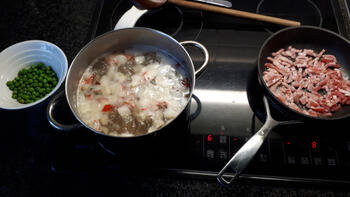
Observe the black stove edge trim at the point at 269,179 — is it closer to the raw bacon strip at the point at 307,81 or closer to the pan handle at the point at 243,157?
the pan handle at the point at 243,157

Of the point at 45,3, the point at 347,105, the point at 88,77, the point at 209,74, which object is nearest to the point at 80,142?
the point at 88,77

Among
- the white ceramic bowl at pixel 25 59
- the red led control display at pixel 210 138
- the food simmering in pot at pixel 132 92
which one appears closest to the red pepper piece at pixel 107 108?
the food simmering in pot at pixel 132 92

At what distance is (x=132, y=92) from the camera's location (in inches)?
44.5

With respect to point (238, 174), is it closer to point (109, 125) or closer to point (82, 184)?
point (109, 125)

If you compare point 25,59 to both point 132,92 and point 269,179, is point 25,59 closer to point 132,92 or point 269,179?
point 132,92

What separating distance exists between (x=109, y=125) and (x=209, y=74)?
1.78ft

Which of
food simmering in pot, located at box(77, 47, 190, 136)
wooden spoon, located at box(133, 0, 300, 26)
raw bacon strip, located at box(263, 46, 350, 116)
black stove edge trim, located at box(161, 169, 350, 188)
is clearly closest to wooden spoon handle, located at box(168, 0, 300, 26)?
wooden spoon, located at box(133, 0, 300, 26)

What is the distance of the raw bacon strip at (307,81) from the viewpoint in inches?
44.2

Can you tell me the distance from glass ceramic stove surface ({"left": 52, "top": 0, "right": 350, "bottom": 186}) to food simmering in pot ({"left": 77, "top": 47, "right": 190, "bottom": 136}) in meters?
0.11

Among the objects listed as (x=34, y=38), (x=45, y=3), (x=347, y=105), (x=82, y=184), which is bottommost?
(x=82, y=184)

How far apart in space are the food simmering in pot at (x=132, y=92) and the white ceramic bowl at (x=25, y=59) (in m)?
0.22

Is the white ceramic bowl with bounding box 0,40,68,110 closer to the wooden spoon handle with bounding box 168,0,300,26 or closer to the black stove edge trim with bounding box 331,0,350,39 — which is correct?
the wooden spoon handle with bounding box 168,0,300,26

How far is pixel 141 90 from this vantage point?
1129 mm

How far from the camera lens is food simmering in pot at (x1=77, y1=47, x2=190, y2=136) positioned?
41.1 inches
